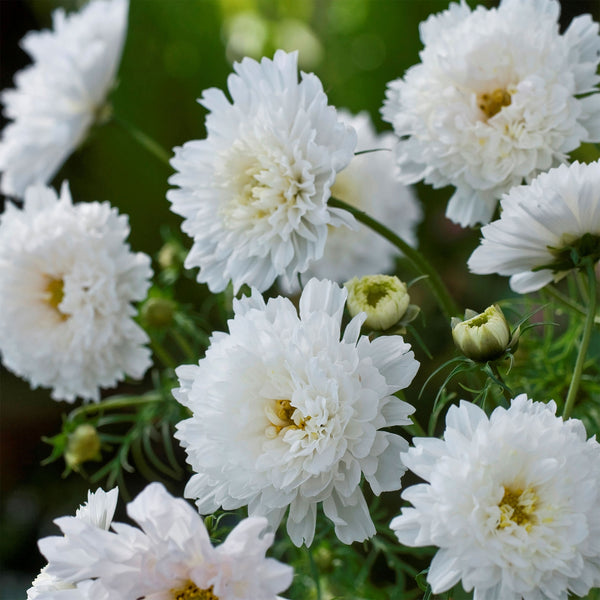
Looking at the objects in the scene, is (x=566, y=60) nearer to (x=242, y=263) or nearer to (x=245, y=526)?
(x=242, y=263)

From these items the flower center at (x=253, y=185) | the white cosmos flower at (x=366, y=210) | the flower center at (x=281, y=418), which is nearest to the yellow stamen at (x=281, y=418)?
the flower center at (x=281, y=418)

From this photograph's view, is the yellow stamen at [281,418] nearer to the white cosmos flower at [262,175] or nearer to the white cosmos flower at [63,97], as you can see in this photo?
the white cosmos flower at [262,175]

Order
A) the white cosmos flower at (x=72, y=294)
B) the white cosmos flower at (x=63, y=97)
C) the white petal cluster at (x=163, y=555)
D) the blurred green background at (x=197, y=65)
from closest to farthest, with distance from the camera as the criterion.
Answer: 1. the white petal cluster at (x=163, y=555)
2. the white cosmos flower at (x=72, y=294)
3. the white cosmos flower at (x=63, y=97)
4. the blurred green background at (x=197, y=65)

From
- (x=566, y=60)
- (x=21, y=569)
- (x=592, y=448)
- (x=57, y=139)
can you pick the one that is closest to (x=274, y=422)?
(x=592, y=448)

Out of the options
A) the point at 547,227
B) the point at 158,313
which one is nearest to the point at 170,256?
the point at 158,313

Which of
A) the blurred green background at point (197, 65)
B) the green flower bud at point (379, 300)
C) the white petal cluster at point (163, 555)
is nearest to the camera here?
the white petal cluster at point (163, 555)

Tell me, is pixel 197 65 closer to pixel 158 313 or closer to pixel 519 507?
pixel 158 313
